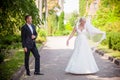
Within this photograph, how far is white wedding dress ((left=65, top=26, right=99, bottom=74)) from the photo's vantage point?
12.9 metres

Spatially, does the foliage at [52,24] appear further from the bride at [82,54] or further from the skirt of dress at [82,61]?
the skirt of dress at [82,61]

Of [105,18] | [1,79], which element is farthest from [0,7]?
[105,18]

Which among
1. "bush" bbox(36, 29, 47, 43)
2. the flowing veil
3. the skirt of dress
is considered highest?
the flowing veil

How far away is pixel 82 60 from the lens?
13.1 m

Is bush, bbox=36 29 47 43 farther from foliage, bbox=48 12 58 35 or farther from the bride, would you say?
foliage, bbox=48 12 58 35

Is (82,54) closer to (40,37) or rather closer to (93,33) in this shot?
(93,33)

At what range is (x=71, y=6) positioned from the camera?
94.6 meters

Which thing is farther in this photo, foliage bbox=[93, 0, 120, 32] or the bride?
foliage bbox=[93, 0, 120, 32]

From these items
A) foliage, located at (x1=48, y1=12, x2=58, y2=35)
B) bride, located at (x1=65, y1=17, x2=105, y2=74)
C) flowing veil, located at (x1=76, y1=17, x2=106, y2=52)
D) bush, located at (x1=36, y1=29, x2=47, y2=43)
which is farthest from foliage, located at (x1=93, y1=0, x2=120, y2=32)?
foliage, located at (x1=48, y1=12, x2=58, y2=35)

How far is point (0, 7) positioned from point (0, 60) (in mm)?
4000

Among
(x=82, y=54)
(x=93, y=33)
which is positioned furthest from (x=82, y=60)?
(x=93, y=33)

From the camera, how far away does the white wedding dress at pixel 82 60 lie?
1291 centimetres

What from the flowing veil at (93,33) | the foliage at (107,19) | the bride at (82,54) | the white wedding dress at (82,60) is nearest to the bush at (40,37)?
the foliage at (107,19)

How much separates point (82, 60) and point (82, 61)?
0.05 metres
